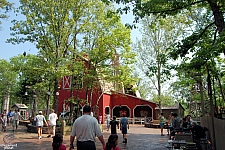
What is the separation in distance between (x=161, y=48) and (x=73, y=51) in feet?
45.0

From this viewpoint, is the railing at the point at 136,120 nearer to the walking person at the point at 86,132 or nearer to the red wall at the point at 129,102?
the red wall at the point at 129,102

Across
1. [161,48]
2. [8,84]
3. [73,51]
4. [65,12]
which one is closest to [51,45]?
[73,51]

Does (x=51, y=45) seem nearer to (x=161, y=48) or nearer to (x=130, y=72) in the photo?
(x=130, y=72)

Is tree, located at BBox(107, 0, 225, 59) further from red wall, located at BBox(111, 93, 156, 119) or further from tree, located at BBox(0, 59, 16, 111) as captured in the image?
tree, located at BBox(0, 59, 16, 111)

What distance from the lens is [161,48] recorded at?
27.7m

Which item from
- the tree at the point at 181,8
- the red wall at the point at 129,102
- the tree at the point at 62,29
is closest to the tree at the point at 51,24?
the tree at the point at 62,29

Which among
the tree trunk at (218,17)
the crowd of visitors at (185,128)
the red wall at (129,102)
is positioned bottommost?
the crowd of visitors at (185,128)

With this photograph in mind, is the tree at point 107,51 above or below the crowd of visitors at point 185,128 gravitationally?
above

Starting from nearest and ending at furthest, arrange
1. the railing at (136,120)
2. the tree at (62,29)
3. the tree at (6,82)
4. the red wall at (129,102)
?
the tree at (62,29)
the railing at (136,120)
the red wall at (129,102)
the tree at (6,82)

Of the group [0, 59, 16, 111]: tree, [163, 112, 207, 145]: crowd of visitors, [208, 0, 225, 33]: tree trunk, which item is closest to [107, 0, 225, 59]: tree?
[208, 0, 225, 33]: tree trunk

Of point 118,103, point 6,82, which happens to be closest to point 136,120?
point 118,103

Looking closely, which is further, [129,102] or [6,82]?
[6,82]

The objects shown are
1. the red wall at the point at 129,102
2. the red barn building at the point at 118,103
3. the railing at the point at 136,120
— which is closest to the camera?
the red barn building at the point at 118,103

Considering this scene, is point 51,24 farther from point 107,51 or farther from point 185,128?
point 185,128
